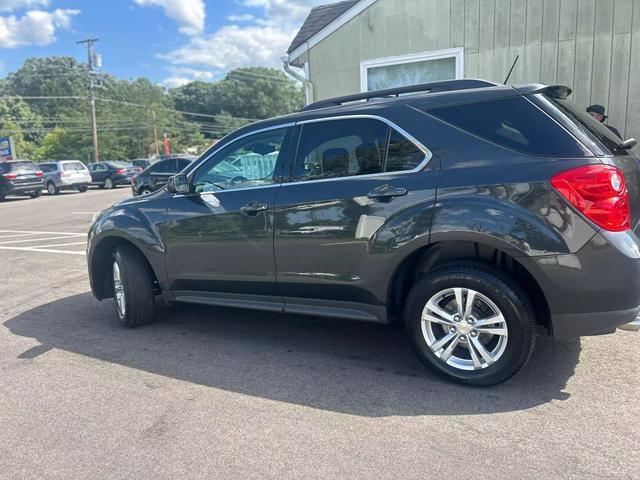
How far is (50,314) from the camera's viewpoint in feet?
17.6

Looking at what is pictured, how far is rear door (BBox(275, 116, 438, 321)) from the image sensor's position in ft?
11.0

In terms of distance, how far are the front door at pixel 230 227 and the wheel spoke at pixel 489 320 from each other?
148 centimetres

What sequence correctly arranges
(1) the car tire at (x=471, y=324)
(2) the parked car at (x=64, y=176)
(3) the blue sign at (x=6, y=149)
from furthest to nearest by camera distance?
1. (3) the blue sign at (x=6, y=149)
2. (2) the parked car at (x=64, y=176)
3. (1) the car tire at (x=471, y=324)

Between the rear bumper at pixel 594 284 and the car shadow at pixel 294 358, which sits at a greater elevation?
the rear bumper at pixel 594 284

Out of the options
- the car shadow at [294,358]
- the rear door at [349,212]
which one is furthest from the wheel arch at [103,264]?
the rear door at [349,212]

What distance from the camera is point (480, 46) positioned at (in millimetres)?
8875

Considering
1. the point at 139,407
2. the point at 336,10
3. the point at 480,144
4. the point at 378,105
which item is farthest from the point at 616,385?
the point at 336,10

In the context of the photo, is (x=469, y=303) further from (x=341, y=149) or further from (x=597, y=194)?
(x=341, y=149)

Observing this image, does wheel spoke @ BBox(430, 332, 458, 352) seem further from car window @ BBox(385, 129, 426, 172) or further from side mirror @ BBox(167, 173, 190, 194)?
side mirror @ BBox(167, 173, 190, 194)

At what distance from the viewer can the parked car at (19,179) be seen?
22000 millimetres

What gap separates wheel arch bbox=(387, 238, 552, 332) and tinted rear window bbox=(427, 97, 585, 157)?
0.61 metres

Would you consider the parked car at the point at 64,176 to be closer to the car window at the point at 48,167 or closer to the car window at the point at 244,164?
the car window at the point at 48,167

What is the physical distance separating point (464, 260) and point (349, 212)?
0.81 m

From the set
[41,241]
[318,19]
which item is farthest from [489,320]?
[41,241]
